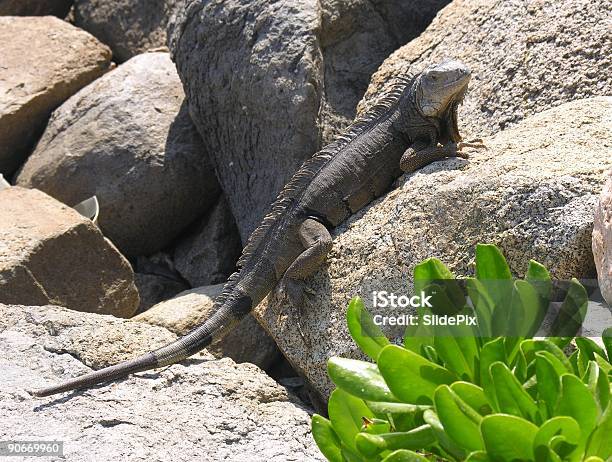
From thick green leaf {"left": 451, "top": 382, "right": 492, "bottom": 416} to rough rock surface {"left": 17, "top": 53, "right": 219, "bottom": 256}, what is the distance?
4.70 metres

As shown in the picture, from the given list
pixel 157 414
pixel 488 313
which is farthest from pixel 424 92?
pixel 488 313

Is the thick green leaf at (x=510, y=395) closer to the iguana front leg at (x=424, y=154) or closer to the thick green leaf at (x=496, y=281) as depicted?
the thick green leaf at (x=496, y=281)

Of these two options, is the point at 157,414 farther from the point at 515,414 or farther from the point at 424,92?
the point at 424,92

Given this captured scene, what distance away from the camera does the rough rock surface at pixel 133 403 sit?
128 inches

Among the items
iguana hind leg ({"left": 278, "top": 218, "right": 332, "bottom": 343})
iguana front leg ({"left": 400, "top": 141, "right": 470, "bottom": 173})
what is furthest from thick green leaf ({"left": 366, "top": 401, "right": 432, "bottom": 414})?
iguana front leg ({"left": 400, "top": 141, "right": 470, "bottom": 173})

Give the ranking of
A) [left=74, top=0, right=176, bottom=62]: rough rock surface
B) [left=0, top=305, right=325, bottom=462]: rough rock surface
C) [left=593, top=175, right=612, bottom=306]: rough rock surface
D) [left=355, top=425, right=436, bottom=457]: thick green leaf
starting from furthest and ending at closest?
1. [left=74, top=0, right=176, bottom=62]: rough rock surface
2. [left=0, top=305, right=325, bottom=462]: rough rock surface
3. [left=593, top=175, right=612, bottom=306]: rough rock surface
4. [left=355, top=425, right=436, bottom=457]: thick green leaf

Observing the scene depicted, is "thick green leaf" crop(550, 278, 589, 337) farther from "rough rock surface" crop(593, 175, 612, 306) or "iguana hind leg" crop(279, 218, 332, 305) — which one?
"iguana hind leg" crop(279, 218, 332, 305)

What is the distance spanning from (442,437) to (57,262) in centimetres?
339

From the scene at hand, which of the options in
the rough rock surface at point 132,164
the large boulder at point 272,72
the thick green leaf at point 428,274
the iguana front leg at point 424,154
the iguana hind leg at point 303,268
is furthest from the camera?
the rough rock surface at point 132,164

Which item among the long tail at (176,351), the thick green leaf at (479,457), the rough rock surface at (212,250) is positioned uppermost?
the thick green leaf at (479,457)

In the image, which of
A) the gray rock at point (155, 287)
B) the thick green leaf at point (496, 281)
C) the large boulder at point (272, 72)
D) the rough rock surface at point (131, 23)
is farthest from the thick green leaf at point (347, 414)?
the rough rock surface at point (131, 23)

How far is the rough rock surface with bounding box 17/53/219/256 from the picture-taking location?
6.46 m

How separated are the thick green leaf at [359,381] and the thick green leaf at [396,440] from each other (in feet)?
0.45

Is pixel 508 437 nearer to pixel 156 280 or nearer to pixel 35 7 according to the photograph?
pixel 156 280
